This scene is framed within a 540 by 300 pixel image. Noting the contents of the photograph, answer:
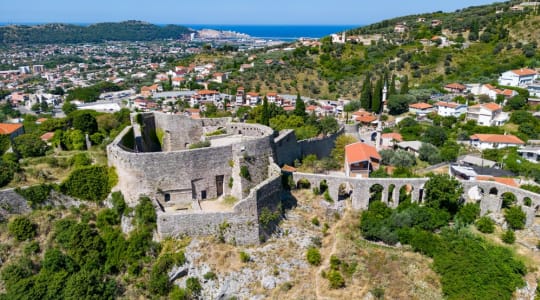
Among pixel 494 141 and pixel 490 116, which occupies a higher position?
pixel 490 116

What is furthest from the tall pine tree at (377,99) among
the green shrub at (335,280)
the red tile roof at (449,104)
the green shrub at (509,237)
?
the green shrub at (335,280)

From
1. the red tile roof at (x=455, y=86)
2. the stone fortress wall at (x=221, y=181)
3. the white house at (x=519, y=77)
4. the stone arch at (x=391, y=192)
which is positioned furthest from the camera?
the red tile roof at (x=455, y=86)

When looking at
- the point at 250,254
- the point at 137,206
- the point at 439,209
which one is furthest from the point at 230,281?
the point at 439,209

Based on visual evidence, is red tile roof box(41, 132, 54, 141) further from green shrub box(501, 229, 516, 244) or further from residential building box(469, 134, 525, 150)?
residential building box(469, 134, 525, 150)

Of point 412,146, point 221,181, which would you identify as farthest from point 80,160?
point 412,146

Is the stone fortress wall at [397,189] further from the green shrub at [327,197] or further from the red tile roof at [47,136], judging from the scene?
the red tile roof at [47,136]

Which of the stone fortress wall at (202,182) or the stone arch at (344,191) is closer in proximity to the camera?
the stone fortress wall at (202,182)

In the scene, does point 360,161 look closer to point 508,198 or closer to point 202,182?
point 508,198
